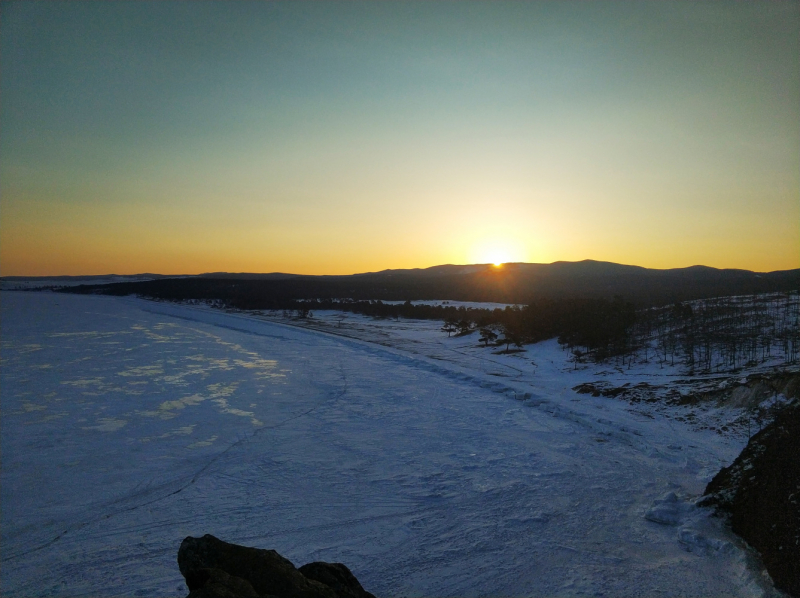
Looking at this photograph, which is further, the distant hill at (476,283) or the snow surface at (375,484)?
the distant hill at (476,283)

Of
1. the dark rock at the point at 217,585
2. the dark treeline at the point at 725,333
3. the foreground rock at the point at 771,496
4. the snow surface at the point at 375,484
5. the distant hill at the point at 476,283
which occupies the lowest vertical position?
the snow surface at the point at 375,484

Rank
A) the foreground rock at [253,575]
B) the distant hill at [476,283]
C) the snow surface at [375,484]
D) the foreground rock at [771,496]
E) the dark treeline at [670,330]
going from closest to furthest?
the foreground rock at [253,575], the foreground rock at [771,496], the snow surface at [375,484], the dark treeline at [670,330], the distant hill at [476,283]

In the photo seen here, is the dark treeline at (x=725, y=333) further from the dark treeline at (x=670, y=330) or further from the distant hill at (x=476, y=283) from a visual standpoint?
the distant hill at (x=476, y=283)

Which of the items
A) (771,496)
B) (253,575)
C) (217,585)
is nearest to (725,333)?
(771,496)

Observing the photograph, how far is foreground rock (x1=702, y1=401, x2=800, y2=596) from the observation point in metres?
3.64

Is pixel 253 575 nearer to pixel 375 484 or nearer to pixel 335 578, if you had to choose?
pixel 335 578

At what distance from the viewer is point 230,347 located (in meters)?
19.8

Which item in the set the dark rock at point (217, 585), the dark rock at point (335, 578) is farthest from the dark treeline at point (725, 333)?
the dark rock at point (217, 585)

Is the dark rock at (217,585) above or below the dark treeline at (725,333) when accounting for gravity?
below

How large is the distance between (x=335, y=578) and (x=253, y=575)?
1.51 feet

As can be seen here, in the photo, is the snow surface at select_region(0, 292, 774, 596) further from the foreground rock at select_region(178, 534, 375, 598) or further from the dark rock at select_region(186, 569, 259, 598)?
the dark rock at select_region(186, 569, 259, 598)

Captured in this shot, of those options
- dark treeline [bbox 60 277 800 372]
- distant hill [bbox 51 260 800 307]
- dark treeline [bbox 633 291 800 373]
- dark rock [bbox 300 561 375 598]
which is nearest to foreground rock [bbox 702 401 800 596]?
dark rock [bbox 300 561 375 598]

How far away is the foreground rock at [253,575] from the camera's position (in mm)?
2463

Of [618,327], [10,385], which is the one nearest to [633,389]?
[618,327]
